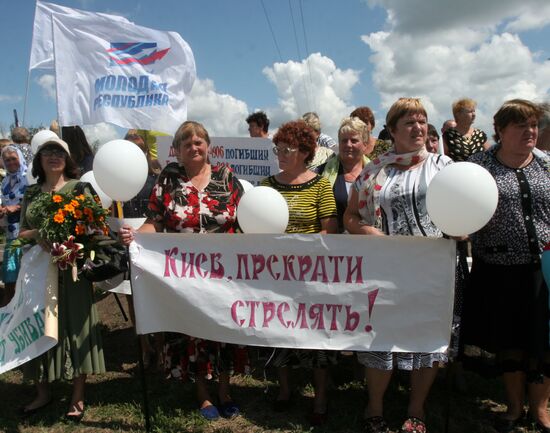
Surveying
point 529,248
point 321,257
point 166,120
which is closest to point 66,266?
point 321,257

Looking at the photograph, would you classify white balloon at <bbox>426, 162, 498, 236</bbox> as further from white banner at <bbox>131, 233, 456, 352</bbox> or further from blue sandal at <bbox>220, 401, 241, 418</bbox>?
blue sandal at <bbox>220, 401, 241, 418</bbox>

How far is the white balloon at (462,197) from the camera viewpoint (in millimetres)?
2408

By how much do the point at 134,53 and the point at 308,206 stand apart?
3133mm

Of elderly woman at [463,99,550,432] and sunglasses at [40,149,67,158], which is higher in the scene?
sunglasses at [40,149,67,158]

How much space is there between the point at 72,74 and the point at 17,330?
288 centimetres

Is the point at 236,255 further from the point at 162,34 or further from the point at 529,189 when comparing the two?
the point at 162,34

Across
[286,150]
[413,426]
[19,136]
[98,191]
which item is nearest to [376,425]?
[413,426]

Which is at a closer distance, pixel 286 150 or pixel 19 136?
pixel 286 150

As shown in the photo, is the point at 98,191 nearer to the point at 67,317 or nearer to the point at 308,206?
the point at 67,317

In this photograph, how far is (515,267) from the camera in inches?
112

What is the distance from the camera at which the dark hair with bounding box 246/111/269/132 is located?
6.78 meters

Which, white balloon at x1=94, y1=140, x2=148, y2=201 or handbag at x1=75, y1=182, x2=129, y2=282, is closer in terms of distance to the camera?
white balloon at x1=94, y1=140, x2=148, y2=201

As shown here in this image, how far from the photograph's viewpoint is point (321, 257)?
2.90 metres

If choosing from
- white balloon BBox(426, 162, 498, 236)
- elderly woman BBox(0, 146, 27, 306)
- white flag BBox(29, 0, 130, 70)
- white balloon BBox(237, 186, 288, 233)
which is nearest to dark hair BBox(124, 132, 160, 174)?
elderly woman BBox(0, 146, 27, 306)
